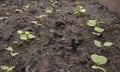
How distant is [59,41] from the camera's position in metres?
2.21

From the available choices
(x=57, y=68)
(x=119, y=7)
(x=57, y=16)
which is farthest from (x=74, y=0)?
(x=57, y=68)

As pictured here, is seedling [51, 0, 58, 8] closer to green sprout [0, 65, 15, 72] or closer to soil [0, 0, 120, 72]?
soil [0, 0, 120, 72]

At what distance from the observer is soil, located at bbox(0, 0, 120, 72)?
1864 mm

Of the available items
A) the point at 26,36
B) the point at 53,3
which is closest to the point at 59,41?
the point at 26,36

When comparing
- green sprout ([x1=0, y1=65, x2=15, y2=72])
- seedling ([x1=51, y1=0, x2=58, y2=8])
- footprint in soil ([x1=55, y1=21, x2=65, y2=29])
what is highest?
green sprout ([x1=0, y1=65, x2=15, y2=72])

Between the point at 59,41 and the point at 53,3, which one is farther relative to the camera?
the point at 53,3

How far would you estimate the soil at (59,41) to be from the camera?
73.4 inches

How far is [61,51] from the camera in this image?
203cm

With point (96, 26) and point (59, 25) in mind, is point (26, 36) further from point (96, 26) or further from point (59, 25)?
point (96, 26)

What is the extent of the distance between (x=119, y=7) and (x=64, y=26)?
73cm

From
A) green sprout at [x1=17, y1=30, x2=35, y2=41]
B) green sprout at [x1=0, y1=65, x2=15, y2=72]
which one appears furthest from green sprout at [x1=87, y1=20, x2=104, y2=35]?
green sprout at [x1=0, y1=65, x2=15, y2=72]

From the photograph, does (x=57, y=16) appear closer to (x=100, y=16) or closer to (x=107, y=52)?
(x=100, y=16)

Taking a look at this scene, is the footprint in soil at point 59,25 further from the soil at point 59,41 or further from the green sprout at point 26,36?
the green sprout at point 26,36

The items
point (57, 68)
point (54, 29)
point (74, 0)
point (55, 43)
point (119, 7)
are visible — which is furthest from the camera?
point (74, 0)
